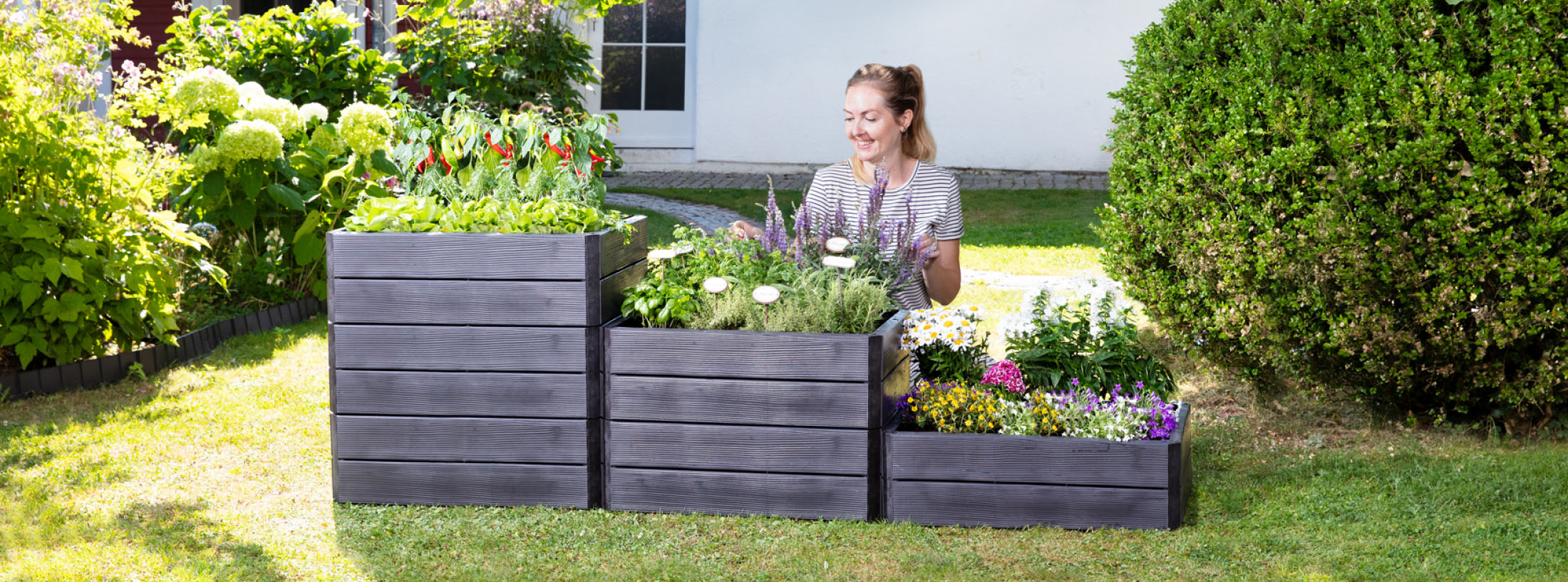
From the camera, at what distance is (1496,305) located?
3666mm

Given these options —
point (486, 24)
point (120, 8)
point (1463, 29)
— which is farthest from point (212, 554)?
point (486, 24)

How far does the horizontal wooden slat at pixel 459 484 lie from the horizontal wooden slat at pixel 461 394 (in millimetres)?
159

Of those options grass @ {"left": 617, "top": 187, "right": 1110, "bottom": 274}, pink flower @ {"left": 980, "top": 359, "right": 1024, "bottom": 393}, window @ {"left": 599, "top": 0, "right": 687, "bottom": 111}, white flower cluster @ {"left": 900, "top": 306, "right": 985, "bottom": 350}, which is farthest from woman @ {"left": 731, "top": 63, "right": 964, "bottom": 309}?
window @ {"left": 599, "top": 0, "right": 687, "bottom": 111}

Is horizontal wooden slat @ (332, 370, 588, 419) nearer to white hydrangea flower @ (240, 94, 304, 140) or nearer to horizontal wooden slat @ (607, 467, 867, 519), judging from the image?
horizontal wooden slat @ (607, 467, 867, 519)

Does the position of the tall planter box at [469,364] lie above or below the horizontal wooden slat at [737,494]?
above

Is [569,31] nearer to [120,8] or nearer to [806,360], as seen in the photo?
[120,8]

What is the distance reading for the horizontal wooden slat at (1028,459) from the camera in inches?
129

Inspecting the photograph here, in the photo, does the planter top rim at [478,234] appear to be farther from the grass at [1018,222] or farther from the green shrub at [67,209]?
the grass at [1018,222]

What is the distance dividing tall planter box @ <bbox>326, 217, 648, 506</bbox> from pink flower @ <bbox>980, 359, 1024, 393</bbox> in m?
1.09

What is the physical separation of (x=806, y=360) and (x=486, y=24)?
296 inches

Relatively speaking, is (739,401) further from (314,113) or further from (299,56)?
(299,56)

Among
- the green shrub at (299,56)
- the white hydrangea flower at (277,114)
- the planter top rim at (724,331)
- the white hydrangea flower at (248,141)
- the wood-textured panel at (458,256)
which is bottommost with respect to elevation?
the planter top rim at (724,331)

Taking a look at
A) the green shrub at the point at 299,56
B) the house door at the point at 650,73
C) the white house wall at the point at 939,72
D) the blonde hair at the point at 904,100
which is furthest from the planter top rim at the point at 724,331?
the house door at the point at 650,73

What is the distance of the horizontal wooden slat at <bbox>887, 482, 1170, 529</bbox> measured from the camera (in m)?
3.29
